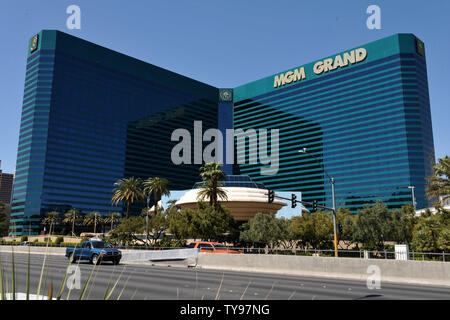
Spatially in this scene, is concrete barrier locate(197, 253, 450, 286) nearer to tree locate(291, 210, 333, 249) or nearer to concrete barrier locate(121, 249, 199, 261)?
concrete barrier locate(121, 249, 199, 261)

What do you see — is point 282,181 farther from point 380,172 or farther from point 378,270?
point 378,270

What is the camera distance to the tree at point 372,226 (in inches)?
2120

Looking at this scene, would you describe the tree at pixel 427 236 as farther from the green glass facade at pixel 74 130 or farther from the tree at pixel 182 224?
the green glass facade at pixel 74 130

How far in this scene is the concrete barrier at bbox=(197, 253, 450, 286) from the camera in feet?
61.9

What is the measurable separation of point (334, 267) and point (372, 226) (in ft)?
115

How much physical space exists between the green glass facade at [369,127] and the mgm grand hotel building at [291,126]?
45cm

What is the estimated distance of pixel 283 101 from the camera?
198m

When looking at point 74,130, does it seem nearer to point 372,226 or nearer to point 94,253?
point 372,226

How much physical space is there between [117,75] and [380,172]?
13212 cm

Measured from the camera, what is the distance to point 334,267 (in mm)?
22281

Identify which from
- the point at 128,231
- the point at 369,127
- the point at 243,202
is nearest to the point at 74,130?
the point at 128,231

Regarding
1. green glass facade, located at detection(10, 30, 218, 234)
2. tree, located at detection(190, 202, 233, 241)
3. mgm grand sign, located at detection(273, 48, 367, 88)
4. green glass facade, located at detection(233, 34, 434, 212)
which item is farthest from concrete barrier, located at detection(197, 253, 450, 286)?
mgm grand sign, located at detection(273, 48, 367, 88)

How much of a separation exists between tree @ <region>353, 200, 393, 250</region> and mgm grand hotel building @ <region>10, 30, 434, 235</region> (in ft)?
294
